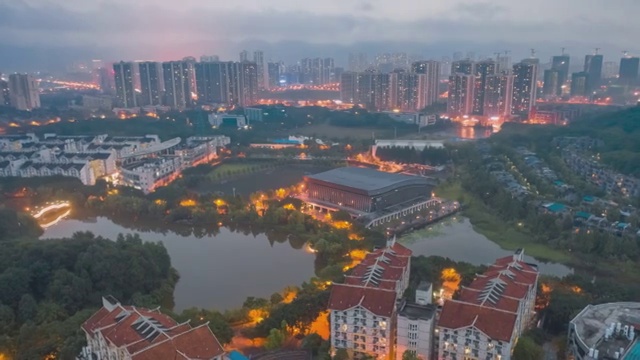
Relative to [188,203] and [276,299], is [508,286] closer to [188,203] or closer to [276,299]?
[276,299]

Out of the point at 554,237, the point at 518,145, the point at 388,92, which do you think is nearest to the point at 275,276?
the point at 554,237

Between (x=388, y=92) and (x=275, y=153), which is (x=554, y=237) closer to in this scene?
(x=275, y=153)

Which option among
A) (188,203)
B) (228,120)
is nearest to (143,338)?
(188,203)

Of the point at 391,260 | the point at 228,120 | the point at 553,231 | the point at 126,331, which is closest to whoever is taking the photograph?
the point at 126,331

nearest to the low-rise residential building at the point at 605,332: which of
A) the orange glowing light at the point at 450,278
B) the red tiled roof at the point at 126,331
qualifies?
the orange glowing light at the point at 450,278

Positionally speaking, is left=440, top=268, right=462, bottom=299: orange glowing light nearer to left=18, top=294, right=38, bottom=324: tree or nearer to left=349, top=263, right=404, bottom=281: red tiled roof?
left=349, top=263, right=404, bottom=281: red tiled roof

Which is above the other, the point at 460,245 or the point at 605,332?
the point at 605,332

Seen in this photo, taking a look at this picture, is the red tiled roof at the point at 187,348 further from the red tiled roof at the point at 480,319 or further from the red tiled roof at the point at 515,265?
the red tiled roof at the point at 515,265
